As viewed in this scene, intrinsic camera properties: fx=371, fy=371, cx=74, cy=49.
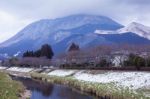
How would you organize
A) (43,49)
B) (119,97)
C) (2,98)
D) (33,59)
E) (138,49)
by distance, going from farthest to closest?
1. (43,49)
2. (33,59)
3. (138,49)
4. (119,97)
5. (2,98)

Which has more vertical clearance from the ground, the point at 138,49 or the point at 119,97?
the point at 138,49

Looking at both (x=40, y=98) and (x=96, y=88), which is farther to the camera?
(x=96, y=88)

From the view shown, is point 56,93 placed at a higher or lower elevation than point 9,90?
lower

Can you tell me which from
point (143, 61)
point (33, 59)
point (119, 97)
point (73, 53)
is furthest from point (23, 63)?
point (119, 97)

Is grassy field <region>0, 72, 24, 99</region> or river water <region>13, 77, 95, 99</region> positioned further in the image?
river water <region>13, 77, 95, 99</region>

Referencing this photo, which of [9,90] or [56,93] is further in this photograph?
[56,93]

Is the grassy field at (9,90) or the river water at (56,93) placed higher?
the grassy field at (9,90)

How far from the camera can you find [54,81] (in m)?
76.7

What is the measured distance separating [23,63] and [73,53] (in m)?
28.1

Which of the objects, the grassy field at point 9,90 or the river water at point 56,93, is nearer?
the grassy field at point 9,90

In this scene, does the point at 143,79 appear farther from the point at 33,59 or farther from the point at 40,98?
the point at 33,59

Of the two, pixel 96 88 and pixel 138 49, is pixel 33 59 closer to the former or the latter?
pixel 138 49

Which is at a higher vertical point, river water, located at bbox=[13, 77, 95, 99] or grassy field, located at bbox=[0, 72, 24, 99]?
grassy field, located at bbox=[0, 72, 24, 99]

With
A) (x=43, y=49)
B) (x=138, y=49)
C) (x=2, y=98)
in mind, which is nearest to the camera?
(x=2, y=98)
